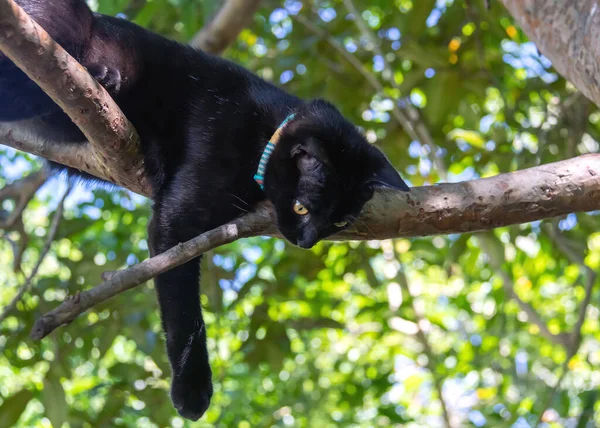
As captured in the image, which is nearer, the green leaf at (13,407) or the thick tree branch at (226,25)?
the green leaf at (13,407)

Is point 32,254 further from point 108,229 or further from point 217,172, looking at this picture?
point 217,172

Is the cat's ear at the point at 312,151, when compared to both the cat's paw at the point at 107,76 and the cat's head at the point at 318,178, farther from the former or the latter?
the cat's paw at the point at 107,76

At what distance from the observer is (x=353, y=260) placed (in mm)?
3559

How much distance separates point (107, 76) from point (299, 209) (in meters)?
0.77

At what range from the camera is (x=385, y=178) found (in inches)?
76.4

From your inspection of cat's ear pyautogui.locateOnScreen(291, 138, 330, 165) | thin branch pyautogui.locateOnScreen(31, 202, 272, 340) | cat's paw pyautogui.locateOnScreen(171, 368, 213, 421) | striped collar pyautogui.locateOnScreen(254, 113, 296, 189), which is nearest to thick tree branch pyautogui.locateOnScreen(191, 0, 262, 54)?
striped collar pyautogui.locateOnScreen(254, 113, 296, 189)

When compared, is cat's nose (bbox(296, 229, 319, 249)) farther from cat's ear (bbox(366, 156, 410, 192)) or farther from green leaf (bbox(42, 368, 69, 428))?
green leaf (bbox(42, 368, 69, 428))

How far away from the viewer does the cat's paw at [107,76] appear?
205 cm

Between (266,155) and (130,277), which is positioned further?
(266,155)

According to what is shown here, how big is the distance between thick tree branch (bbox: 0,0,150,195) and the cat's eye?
1.62ft

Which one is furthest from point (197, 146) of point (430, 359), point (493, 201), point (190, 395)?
point (430, 359)

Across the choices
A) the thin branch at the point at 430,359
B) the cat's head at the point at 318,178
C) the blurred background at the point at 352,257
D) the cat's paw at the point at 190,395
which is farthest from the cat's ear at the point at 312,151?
the thin branch at the point at 430,359

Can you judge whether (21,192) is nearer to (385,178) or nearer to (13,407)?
(13,407)

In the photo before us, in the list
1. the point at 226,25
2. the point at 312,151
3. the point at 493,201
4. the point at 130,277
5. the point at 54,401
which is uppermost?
the point at 130,277
